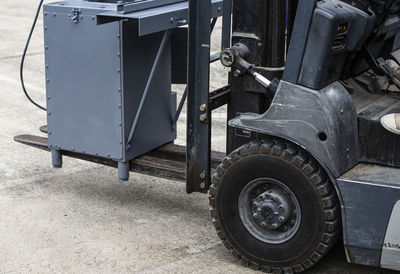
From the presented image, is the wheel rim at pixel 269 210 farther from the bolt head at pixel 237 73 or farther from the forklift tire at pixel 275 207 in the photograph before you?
the bolt head at pixel 237 73

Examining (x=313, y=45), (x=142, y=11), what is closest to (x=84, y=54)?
(x=142, y=11)

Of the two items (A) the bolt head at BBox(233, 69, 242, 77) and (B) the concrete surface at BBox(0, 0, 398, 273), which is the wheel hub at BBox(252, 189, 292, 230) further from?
(A) the bolt head at BBox(233, 69, 242, 77)

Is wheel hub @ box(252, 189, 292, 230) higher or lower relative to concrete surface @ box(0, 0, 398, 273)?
higher

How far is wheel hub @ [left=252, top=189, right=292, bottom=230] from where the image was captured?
4.16 metres

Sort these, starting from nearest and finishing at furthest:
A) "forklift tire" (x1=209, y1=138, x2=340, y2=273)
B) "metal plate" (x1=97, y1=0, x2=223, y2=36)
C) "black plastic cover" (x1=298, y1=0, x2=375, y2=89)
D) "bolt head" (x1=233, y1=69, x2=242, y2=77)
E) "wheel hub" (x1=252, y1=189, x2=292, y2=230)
Answer: "black plastic cover" (x1=298, y1=0, x2=375, y2=89), "forklift tire" (x1=209, y1=138, x2=340, y2=273), "wheel hub" (x1=252, y1=189, x2=292, y2=230), "bolt head" (x1=233, y1=69, x2=242, y2=77), "metal plate" (x1=97, y1=0, x2=223, y2=36)

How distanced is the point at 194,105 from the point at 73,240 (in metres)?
1.29

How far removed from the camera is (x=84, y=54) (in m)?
5.02

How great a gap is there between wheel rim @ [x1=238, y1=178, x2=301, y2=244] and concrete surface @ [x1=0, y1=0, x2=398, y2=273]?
30 centimetres

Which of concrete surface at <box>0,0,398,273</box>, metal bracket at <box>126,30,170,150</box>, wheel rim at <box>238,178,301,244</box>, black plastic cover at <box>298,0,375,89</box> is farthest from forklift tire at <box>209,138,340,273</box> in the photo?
metal bracket at <box>126,30,170,150</box>

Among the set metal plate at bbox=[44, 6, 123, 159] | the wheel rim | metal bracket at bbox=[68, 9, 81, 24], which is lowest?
the wheel rim

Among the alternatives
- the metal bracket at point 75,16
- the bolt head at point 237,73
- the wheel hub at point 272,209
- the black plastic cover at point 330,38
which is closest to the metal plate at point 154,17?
the metal bracket at point 75,16

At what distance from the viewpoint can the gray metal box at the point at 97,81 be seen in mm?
4902

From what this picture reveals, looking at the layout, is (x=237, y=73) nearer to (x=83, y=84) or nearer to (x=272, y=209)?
(x=272, y=209)

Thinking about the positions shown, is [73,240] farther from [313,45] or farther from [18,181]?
[313,45]
